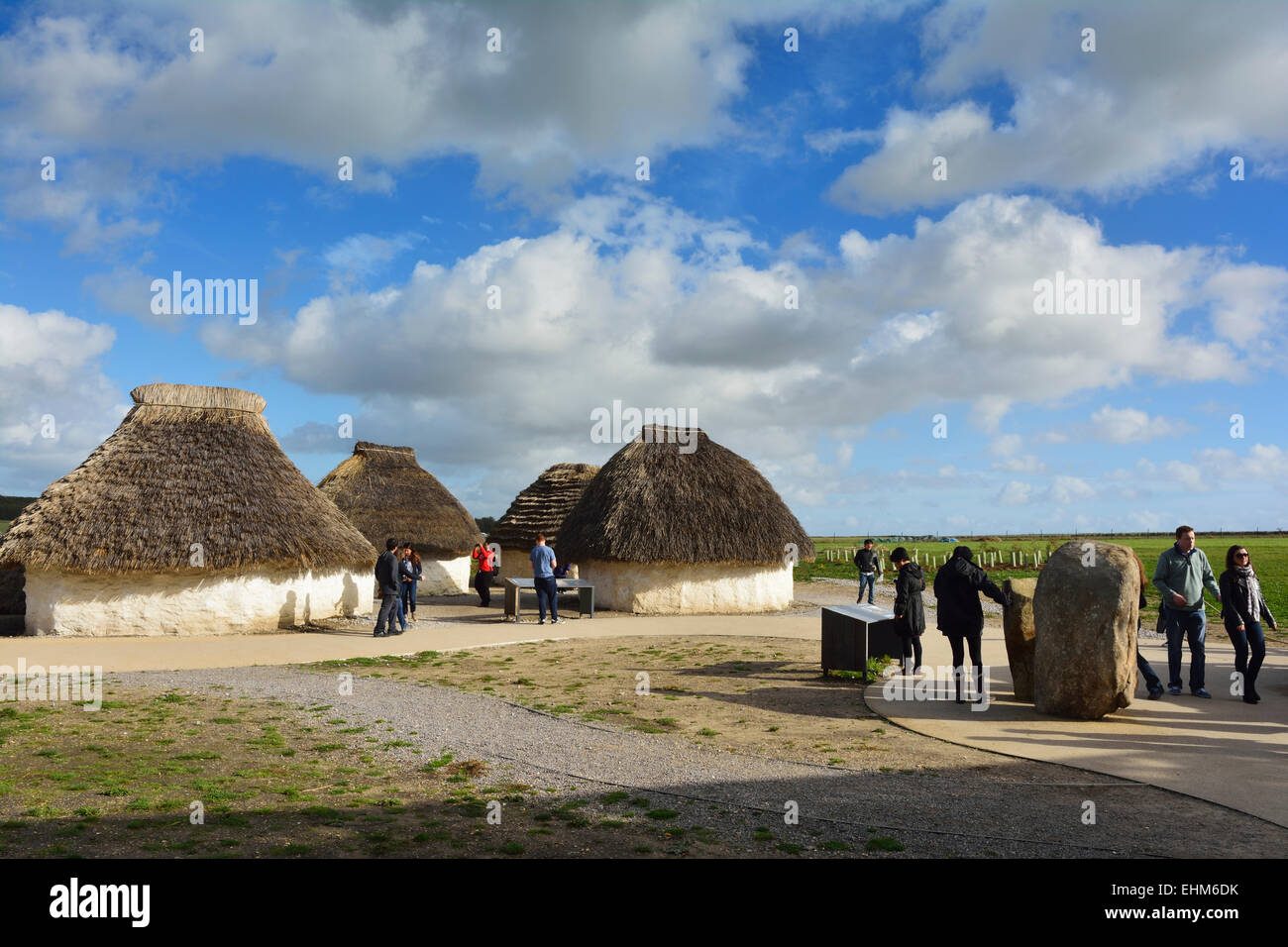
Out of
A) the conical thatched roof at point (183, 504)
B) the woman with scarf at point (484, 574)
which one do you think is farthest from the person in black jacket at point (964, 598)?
the woman with scarf at point (484, 574)

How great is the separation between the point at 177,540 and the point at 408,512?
43.5 ft

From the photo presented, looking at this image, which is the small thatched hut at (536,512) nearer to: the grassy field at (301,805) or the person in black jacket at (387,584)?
the person in black jacket at (387,584)

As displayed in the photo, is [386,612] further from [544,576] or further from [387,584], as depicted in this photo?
[544,576]

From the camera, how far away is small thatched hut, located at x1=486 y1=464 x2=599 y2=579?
103 feet

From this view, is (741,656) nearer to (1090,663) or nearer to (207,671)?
(1090,663)

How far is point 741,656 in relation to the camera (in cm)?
1435

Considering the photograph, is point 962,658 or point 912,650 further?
point 912,650

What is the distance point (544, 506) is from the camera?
Answer: 32406 millimetres

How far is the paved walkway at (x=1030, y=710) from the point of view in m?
7.08

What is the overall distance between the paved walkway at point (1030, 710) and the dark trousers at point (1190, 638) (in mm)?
366

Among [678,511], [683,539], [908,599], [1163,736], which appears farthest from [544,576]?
[1163,736]

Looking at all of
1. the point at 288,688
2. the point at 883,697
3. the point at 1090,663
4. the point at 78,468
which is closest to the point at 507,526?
the point at 78,468

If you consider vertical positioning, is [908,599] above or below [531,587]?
above
